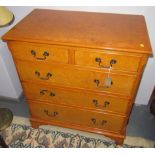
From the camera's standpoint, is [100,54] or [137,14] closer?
[100,54]

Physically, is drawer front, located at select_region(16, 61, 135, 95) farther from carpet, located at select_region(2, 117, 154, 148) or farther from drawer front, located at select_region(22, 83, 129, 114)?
carpet, located at select_region(2, 117, 154, 148)

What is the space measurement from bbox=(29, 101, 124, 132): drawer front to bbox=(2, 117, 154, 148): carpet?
7.9 inches

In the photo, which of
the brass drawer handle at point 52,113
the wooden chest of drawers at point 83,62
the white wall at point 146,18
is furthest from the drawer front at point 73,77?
the white wall at point 146,18

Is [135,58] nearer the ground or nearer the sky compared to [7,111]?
nearer the sky

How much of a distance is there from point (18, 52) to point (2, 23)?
0.24 m

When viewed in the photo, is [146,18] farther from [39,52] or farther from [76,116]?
[76,116]

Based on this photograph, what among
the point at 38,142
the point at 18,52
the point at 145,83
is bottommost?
the point at 38,142

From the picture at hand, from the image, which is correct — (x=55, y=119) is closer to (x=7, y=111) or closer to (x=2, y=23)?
(x=7, y=111)

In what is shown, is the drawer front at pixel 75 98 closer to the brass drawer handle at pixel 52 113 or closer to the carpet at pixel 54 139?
the brass drawer handle at pixel 52 113

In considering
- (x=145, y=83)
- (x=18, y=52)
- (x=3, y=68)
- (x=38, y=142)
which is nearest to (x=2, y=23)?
(x=18, y=52)

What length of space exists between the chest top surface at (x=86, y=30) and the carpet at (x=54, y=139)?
3.84 feet

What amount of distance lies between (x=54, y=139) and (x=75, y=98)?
0.65 metres
